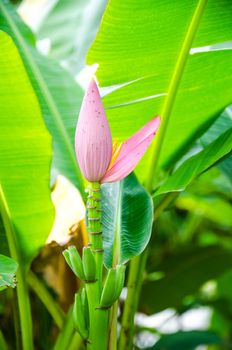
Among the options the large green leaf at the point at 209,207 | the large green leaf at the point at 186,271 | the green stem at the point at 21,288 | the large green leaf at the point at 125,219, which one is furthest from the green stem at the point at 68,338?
the large green leaf at the point at 209,207

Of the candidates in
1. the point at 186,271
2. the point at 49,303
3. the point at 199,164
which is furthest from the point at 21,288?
the point at 186,271

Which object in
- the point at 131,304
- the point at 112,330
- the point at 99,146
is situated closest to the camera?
the point at 99,146

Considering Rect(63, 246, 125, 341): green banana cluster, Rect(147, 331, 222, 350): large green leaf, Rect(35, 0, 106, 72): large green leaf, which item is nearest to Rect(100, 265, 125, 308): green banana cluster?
Rect(63, 246, 125, 341): green banana cluster

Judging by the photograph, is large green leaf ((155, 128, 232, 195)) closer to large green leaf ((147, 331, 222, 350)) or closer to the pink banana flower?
the pink banana flower

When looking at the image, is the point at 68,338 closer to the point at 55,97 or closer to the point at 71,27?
the point at 55,97

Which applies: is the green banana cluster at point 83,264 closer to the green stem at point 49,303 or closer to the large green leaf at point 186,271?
the green stem at point 49,303

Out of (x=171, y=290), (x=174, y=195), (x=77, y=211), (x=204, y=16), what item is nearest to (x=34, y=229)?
(x=77, y=211)
